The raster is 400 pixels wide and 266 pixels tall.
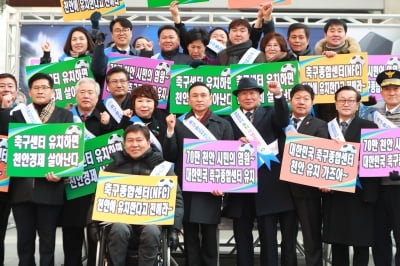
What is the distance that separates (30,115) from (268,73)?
8.39ft

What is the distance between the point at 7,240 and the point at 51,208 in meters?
3.29

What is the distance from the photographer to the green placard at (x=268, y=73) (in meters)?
7.18

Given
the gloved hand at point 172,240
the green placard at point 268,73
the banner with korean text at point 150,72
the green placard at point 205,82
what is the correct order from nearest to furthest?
1. the gloved hand at point 172,240
2. the green placard at point 268,73
3. the green placard at point 205,82
4. the banner with korean text at point 150,72

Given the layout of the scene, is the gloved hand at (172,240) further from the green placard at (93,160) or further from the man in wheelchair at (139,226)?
the green placard at (93,160)

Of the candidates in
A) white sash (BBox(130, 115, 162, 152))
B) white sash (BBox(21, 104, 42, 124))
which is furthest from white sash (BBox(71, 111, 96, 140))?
white sash (BBox(130, 115, 162, 152))

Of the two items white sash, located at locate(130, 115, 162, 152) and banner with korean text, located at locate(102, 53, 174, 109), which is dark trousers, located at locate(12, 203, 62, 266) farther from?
banner with korean text, located at locate(102, 53, 174, 109)

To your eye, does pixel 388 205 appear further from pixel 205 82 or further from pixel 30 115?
pixel 30 115

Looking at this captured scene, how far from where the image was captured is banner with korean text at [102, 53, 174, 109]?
294 inches

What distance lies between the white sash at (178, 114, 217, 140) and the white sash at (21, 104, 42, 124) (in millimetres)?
1483

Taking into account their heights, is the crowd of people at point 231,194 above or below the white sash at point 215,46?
below

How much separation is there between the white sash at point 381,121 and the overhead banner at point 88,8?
11.1ft

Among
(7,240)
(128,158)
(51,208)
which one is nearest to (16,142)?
(51,208)

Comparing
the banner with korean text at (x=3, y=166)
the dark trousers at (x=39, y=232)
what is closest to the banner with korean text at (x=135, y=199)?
the dark trousers at (x=39, y=232)

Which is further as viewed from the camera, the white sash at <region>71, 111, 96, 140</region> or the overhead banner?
the overhead banner
